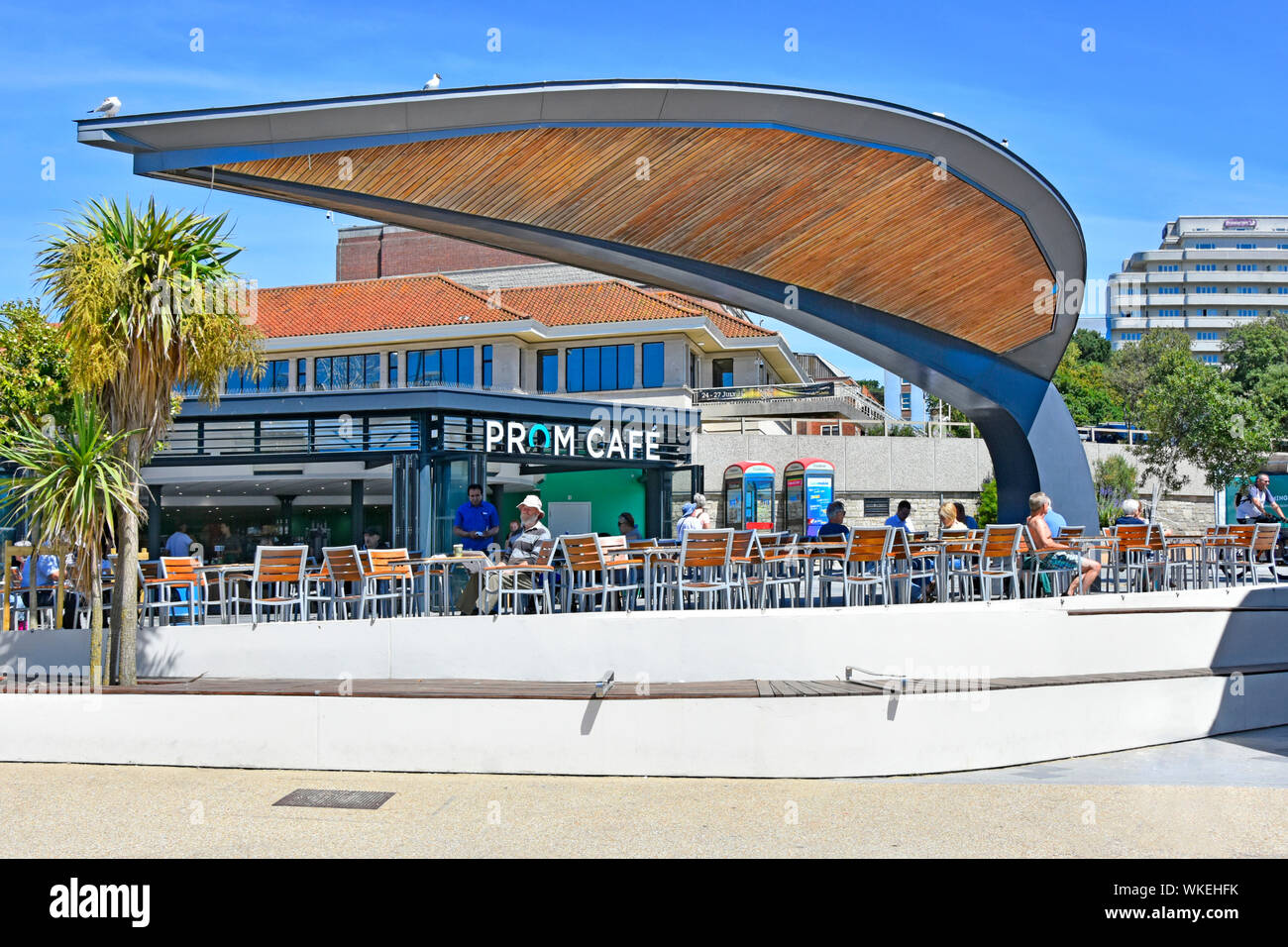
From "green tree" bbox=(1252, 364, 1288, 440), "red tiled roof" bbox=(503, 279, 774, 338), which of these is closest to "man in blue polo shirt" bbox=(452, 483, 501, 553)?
"red tiled roof" bbox=(503, 279, 774, 338)

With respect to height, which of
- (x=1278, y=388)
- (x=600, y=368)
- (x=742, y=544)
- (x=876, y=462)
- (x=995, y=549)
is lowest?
(x=995, y=549)

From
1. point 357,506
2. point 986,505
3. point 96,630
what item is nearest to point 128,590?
point 96,630

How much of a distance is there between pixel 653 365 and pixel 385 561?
29941 mm

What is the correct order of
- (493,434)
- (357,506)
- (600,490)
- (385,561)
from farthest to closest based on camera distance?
(600,490) < (357,506) < (493,434) < (385,561)

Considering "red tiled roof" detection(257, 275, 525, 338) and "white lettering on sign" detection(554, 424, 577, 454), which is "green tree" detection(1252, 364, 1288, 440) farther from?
"white lettering on sign" detection(554, 424, 577, 454)

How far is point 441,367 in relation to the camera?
3975cm

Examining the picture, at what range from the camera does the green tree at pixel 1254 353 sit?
220 ft

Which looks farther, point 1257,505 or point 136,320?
point 1257,505

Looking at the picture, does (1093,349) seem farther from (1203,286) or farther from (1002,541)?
(1002,541)

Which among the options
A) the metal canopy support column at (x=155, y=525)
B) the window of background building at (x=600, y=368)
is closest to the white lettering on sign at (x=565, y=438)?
the metal canopy support column at (x=155, y=525)

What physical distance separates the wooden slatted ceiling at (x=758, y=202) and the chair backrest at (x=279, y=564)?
154 inches

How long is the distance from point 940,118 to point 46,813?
10333mm
